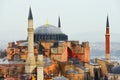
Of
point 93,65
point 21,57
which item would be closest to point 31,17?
point 21,57

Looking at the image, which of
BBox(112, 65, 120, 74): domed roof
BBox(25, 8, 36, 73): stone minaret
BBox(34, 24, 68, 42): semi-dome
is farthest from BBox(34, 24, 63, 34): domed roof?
BBox(112, 65, 120, 74): domed roof

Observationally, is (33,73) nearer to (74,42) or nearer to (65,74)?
(65,74)

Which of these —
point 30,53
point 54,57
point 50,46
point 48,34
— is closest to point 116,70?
point 54,57

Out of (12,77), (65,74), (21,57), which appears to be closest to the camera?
(12,77)

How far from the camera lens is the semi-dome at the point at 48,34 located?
24.6 metres

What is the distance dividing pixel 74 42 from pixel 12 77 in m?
5.12

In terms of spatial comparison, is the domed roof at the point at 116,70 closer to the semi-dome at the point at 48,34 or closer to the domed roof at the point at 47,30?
the semi-dome at the point at 48,34

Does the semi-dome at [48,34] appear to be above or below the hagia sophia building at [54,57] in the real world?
above

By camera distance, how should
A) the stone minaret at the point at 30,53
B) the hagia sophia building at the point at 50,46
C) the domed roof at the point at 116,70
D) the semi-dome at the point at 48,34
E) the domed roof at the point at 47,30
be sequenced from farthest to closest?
the domed roof at the point at 47,30
the semi-dome at the point at 48,34
the hagia sophia building at the point at 50,46
the domed roof at the point at 116,70
the stone minaret at the point at 30,53

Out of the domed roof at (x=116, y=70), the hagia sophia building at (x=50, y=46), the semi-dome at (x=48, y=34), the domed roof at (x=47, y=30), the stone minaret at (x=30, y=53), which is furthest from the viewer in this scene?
the domed roof at (x=47, y=30)

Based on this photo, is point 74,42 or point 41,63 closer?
point 41,63

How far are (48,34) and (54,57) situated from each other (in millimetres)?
1711

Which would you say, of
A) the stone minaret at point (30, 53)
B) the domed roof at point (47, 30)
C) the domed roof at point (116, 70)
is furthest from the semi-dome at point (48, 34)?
the domed roof at point (116, 70)

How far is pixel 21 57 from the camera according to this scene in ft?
76.9
